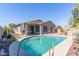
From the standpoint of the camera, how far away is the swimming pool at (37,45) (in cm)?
283

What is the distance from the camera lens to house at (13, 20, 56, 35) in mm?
2824

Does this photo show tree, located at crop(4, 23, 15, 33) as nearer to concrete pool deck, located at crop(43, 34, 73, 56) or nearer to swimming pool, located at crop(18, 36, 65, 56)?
swimming pool, located at crop(18, 36, 65, 56)

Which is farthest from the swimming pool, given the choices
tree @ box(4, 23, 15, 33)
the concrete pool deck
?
tree @ box(4, 23, 15, 33)

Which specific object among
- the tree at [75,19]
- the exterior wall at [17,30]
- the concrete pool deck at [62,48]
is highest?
the tree at [75,19]

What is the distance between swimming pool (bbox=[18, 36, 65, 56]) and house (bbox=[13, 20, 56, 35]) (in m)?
0.10

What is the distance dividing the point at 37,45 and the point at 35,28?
0.28m

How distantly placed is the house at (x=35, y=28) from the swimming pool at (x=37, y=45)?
99mm

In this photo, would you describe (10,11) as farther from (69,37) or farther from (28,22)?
(69,37)

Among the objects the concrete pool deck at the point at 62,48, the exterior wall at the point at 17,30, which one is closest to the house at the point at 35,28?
the exterior wall at the point at 17,30

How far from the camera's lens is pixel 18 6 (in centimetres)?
285

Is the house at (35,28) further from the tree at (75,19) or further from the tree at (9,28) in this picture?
the tree at (75,19)

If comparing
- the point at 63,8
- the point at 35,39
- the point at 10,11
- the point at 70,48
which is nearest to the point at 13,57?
the point at 35,39

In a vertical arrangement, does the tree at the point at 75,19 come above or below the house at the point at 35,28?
above

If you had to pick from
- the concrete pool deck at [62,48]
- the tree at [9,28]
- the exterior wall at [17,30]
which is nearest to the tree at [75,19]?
the concrete pool deck at [62,48]
